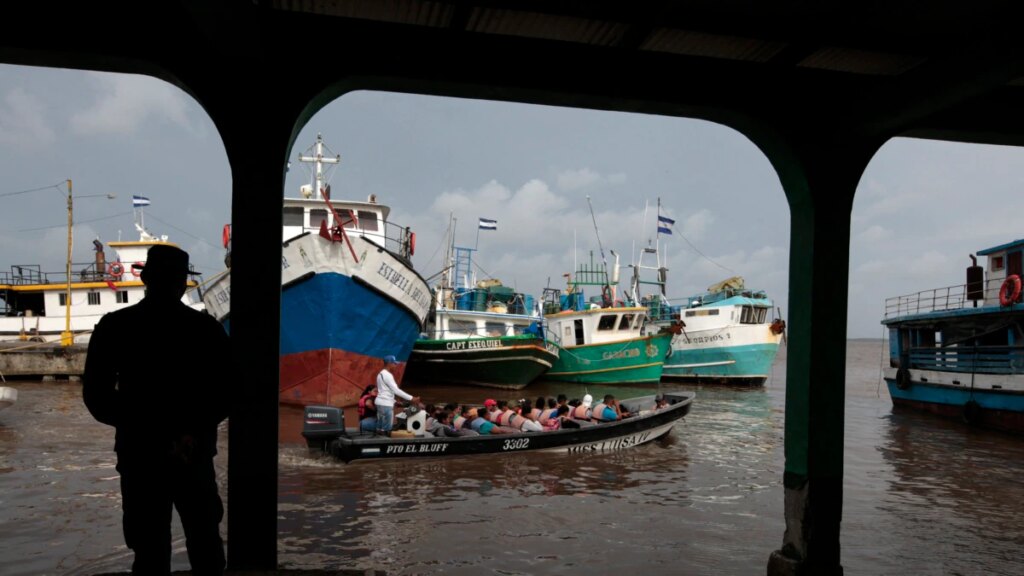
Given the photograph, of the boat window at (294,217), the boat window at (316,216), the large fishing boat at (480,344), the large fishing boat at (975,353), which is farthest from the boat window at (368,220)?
the large fishing boat at (975,353)

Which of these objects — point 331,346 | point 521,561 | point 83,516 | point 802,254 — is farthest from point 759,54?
point 331,346

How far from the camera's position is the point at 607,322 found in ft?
101

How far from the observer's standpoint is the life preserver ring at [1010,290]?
1866 centimetres

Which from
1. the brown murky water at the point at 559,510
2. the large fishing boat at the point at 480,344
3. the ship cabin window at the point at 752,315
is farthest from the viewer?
the ship cabin window at the point at 752,315

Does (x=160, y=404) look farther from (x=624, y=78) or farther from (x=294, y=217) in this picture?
(x=294, y=217)

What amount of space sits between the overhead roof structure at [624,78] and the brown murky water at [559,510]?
3.02m

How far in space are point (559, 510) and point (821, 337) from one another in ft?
17.6

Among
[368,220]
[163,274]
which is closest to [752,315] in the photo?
[368,220]

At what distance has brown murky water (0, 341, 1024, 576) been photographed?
7309 mm

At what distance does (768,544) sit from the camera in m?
8.06

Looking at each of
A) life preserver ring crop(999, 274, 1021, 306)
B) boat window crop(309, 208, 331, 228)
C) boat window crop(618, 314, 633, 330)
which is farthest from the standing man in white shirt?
boat window crop(618, 314, 633, 330)

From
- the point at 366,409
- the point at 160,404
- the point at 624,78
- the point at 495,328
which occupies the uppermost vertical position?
the point at 624,78

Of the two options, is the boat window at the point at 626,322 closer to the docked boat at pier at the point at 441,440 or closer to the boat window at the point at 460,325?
the boat window at the point at 460,325

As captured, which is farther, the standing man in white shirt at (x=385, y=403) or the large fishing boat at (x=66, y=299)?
the large fishing boat at (x=66, y=299)
